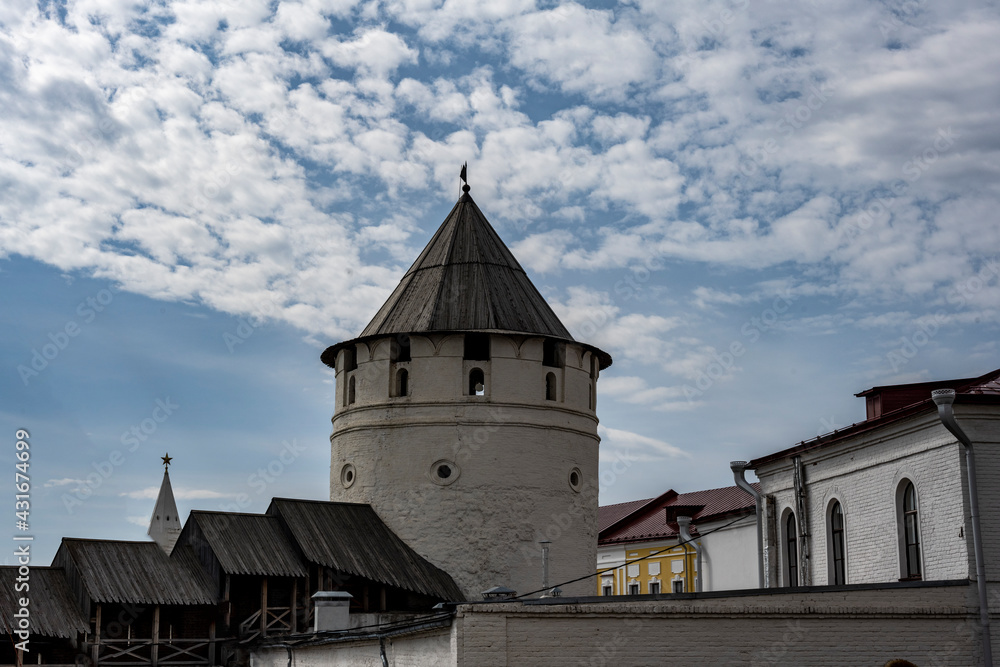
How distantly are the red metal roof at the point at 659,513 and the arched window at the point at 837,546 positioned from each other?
33.8ft

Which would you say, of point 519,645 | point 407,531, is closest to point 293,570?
point 407,531

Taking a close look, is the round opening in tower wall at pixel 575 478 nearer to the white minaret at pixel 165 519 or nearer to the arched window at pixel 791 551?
the arched window at pixel 791 551

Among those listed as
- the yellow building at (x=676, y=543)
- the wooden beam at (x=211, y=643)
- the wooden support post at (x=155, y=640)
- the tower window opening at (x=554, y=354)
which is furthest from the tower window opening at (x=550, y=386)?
the wooden support post at (x=155, y=640)

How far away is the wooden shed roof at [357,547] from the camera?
26.3 m

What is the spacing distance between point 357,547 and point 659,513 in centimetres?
1562

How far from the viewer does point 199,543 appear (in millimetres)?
25703

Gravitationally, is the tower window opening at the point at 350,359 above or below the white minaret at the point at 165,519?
above

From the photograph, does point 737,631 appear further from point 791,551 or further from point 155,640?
point 155,640

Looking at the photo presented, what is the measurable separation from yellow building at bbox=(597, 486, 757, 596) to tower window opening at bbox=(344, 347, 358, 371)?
9.06 m

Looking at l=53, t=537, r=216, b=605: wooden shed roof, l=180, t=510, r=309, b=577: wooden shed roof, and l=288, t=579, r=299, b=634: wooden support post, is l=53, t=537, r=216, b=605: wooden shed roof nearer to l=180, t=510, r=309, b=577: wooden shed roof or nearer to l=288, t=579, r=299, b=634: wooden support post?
l=180, t=510, r=309, b=577: wooden shed roof

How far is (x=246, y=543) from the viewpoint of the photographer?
25.7 m

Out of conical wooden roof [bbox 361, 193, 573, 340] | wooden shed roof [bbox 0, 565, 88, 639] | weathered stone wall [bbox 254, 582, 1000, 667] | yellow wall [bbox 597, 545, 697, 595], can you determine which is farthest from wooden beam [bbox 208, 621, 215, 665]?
yellow wall [bbox 597, 545, 697, 595]

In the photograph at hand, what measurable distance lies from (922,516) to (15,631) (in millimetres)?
17250

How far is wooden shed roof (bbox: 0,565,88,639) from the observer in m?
22.5
